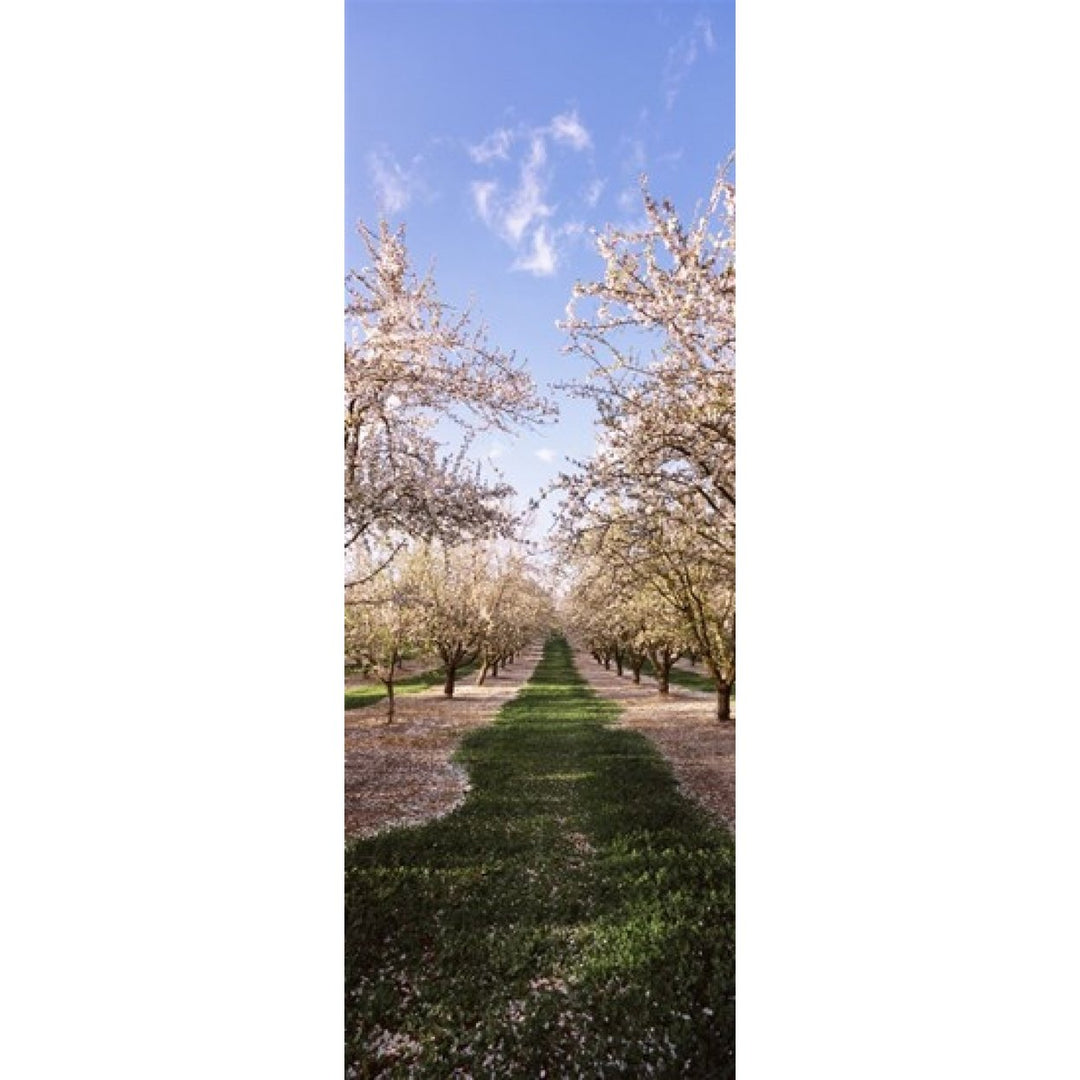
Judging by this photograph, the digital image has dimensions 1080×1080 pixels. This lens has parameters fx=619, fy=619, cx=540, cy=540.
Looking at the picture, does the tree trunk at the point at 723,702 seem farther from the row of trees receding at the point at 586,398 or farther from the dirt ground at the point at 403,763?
the row of trees receding at the point at 586,398

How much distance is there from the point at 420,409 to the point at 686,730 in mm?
2952

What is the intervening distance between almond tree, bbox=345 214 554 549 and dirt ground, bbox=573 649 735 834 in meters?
1.46

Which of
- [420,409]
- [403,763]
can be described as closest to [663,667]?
[403,763]

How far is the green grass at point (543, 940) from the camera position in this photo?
4.76 feet

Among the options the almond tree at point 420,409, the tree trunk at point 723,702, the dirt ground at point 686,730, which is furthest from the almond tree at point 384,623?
the tree trunk at point 723,702

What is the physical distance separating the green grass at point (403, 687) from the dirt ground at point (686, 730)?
46.2 inches

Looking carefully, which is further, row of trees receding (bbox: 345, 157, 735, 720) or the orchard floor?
the orchard floor

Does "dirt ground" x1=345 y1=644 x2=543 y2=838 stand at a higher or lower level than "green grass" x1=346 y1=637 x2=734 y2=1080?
higher

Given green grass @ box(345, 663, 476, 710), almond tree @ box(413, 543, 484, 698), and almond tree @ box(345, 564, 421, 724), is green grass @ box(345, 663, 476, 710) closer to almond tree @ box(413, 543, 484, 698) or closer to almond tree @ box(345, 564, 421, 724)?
A: almond tree @ box(345, 564, 421, 724)

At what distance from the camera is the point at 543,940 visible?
1.71 metres

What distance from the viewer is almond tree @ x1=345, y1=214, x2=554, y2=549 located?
1963 millimetres

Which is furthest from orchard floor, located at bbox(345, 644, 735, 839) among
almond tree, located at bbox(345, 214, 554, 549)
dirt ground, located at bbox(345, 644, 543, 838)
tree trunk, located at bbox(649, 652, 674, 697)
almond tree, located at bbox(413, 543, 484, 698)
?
tree trunk, located at bbox(649, 652, 674, 697)
